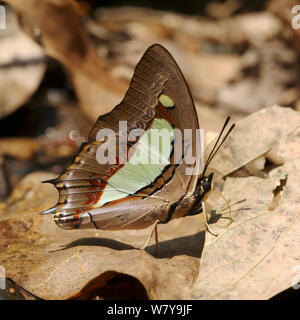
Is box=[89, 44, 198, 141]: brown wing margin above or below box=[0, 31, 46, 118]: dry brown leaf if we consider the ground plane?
below

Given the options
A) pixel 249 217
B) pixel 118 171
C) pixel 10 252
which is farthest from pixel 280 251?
pixel 10 252

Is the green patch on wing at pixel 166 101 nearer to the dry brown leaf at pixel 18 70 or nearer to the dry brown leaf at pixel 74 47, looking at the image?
the dry brown leaf at pixel 74 47

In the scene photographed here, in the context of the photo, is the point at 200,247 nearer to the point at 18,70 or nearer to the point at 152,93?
the point at 152,93

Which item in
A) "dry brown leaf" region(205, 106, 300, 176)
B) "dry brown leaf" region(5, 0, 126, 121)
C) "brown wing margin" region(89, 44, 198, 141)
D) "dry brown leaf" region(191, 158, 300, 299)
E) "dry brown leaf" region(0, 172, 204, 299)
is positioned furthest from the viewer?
"dry brown leaf" region(5, 0, 126, 121)

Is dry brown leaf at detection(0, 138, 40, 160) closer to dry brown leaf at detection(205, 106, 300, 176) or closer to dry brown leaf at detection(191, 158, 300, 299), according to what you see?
dry brown leaf at detection(205, 106, 300, 176)

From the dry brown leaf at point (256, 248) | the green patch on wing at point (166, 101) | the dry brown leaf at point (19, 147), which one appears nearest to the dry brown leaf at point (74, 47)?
the dry brown leaf at point (19, 147)

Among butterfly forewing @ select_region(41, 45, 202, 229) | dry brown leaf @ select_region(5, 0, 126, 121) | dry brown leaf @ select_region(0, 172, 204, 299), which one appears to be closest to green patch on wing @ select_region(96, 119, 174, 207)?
butterfly forewing @ select_region(41, 45, 202, 229)

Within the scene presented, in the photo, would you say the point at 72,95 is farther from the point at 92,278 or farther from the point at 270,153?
the point at 92,278
